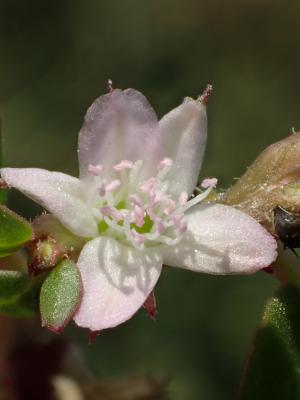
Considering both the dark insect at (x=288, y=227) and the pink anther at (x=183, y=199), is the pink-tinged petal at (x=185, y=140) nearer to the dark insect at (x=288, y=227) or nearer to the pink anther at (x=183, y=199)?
the pink anther at (x=183, y=199)

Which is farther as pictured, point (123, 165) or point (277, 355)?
point (277, 355)

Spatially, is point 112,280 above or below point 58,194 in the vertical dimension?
below

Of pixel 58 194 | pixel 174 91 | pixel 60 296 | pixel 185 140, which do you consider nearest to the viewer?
pixel 60 296

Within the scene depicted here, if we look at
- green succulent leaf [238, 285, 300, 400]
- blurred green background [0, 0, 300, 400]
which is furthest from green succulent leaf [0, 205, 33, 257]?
blurred green background [0, 0, 300, 400]

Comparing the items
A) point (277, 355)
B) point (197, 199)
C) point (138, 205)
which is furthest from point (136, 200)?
point (277, 355)

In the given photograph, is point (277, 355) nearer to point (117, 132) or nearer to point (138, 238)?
point (138, 238)

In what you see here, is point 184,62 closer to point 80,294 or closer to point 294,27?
point 294,27

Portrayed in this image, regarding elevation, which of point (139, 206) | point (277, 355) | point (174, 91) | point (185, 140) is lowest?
point (174, 91)

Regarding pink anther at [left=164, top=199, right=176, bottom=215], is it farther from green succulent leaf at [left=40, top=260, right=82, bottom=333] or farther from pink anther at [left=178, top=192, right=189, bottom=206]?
green succulent leaf at [left=40, top=260, right=82, bottom=333]

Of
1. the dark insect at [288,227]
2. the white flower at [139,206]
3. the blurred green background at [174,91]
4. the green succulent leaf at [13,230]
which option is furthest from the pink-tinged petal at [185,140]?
the blurred green background at [174,91]
